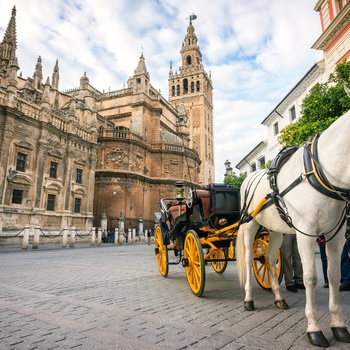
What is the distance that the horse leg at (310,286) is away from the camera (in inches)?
89.0

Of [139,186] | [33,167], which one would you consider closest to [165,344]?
[33,167]

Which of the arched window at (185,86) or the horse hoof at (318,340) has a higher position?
the arched window at (185,86)

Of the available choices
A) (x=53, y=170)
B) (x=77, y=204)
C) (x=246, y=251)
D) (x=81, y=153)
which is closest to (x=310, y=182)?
(x=246, y=251)

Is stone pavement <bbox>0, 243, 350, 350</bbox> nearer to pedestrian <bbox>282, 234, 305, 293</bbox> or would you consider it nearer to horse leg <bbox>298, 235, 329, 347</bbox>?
horse leg <bbox>298, 235, 329, 347</bbox>

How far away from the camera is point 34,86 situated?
2975cm

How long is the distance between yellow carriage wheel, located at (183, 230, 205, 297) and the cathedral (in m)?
12.5

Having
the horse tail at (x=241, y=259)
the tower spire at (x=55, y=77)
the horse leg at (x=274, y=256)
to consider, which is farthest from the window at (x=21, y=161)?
the horse leg at (x=274, y=256)

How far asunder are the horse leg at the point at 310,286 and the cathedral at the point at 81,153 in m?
14.4

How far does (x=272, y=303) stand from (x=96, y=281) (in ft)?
11.1

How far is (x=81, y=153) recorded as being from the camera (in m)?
23.0

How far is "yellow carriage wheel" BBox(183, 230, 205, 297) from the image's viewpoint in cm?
382

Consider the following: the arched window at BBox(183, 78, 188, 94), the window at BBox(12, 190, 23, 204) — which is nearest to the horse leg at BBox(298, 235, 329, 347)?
the window at BBox(12, 190, 23, 204)

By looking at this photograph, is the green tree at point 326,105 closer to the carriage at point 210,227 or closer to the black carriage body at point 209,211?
the carriage at point 210,227

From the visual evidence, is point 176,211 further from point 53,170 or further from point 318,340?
point 53,170
